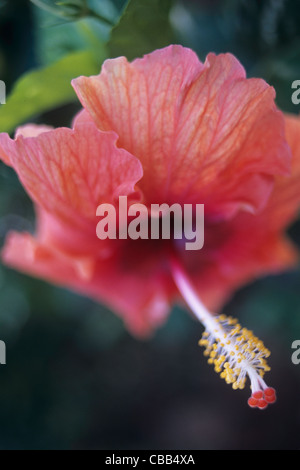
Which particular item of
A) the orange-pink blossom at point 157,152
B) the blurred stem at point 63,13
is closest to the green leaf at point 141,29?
the blurred stem at point 63,13

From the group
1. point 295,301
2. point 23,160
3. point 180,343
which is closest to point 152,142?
point 23,160

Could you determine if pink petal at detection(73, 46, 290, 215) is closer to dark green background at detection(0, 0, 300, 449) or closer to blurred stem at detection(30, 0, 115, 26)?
blurred stem at detection(30, 0, 115, 26)

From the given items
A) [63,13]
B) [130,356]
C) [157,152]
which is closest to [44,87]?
[63,13]

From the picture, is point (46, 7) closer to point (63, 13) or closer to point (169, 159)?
point (63, 13)

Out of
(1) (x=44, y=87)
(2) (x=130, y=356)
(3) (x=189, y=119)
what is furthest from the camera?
(2) (x=130, y=356)

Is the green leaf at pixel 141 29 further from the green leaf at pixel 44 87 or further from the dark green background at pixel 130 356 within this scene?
the dark green background at pixel 130 356
